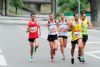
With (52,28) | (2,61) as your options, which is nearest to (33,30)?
(52,28)

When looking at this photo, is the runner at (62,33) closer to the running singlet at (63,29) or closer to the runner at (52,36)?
the running singlet at (63,29)

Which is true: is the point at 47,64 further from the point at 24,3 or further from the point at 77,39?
the point at 24,3

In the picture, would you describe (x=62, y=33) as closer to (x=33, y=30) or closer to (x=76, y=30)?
(x=33, y=30)

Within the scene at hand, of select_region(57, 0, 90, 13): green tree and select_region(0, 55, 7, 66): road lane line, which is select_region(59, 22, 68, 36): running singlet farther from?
select_region(57, 0, 90, 13): green tree

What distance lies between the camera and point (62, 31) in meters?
17.9

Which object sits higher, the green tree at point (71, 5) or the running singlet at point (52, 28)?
the green tree at point (71, 5)

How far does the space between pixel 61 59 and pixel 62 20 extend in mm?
1488

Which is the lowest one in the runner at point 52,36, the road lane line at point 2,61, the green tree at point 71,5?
the road lane line at point 2,61

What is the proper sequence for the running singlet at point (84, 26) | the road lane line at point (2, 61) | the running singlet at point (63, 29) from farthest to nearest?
the running singlet at point (63, 29) < the running singlet at point (84, 26) < the road lane line at point (2, 61)

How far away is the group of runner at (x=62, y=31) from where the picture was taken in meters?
16.4

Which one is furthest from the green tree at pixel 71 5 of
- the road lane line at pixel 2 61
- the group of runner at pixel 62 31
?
the group of runner at pixel 62 31

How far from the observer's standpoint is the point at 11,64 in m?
16.1

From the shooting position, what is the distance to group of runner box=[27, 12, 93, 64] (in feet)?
53.8

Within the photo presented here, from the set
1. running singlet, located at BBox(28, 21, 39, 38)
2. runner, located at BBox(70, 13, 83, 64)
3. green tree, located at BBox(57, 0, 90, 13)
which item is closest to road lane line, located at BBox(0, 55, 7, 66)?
running singlet, located at BBox(28, 21, 39, 38)
